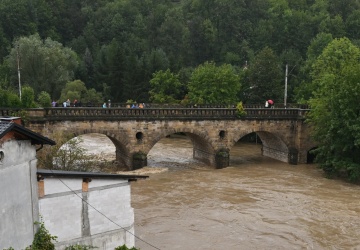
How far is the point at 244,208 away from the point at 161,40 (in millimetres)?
74488

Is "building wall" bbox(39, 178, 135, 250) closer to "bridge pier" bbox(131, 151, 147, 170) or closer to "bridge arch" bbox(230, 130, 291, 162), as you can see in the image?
"bridge pier" bbox(131, 151, 147, 170)

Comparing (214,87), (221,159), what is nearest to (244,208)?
(221,159)

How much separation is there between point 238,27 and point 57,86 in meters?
48.4

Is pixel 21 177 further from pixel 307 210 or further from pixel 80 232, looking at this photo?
pixel 307 210

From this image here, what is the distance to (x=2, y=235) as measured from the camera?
1305cm

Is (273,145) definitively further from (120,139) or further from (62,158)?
(62,158)

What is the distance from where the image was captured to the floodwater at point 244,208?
25.4 metres

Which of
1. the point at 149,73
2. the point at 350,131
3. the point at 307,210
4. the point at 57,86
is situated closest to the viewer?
the point at 307,210

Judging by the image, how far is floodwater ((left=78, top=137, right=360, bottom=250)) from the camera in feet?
83.2

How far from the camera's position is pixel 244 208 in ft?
102

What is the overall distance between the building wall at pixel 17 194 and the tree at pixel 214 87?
4562 centimetres

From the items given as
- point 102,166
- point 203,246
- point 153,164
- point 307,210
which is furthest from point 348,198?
point 102,166

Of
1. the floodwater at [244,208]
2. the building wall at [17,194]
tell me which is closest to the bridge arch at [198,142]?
the floodwater at [244,208]

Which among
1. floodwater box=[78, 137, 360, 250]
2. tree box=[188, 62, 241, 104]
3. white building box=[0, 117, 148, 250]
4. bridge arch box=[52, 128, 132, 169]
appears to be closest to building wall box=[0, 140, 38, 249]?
white building box=[0, 117, 148, 250]
